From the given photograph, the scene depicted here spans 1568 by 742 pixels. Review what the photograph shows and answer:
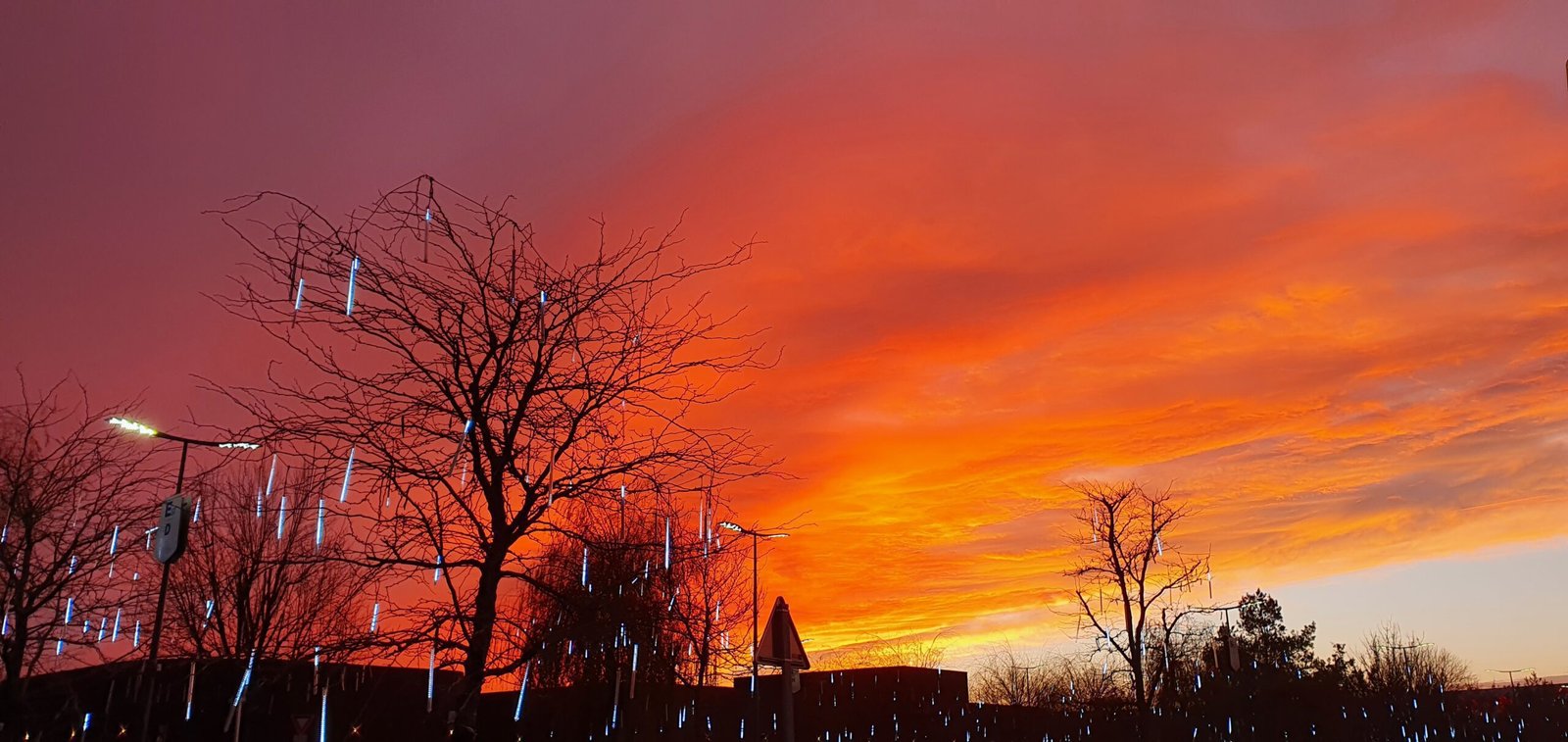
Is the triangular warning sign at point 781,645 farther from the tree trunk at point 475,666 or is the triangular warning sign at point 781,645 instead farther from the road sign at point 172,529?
the road sign at point 172,529

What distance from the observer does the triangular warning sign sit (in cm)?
1048

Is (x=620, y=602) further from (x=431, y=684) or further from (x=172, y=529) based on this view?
(x=172, y=529)

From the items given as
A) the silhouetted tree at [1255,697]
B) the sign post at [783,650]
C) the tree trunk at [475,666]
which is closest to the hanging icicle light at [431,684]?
the tree trunk at [475,666]

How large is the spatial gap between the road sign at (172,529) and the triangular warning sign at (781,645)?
584cm

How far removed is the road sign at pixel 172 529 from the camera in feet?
35.6

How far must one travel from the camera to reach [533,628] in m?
6.68

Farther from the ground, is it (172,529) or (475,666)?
(172,529)

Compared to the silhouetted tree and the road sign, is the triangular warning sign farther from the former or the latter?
the silhouetted tree

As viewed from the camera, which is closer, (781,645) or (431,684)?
(431,684)

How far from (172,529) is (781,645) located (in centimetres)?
630

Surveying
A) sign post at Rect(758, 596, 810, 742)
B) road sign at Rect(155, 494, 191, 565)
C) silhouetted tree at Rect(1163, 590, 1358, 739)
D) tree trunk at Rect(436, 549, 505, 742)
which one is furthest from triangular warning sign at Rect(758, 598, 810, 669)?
silhouetted tree at Rect(1163, 590, 1358, 739)

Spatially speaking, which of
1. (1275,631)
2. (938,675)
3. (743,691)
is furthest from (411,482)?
(1275,631)

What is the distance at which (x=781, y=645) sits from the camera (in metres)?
10.6

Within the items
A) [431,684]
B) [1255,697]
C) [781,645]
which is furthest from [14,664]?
[1255,697]
